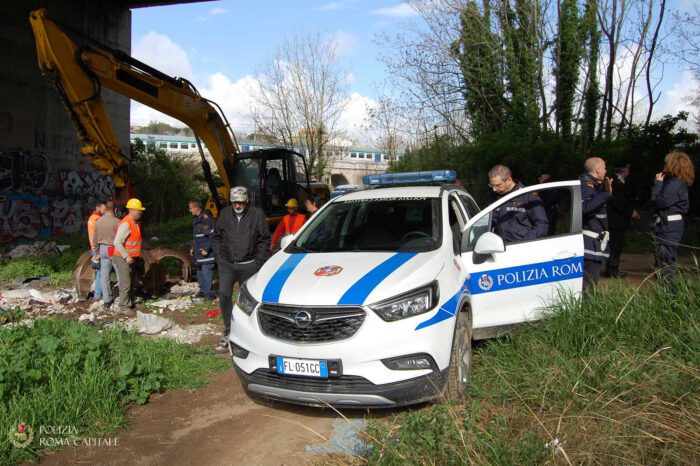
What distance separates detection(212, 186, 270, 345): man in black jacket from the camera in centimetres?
610

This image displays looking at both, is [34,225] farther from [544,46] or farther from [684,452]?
[684,452]

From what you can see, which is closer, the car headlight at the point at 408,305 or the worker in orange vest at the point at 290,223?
the car headlight at the point at 408,305

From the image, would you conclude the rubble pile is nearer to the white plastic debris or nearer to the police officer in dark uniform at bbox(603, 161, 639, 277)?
the white plastic debris

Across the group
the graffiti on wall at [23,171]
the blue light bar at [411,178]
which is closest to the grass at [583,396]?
the blue light bar at [411,178]

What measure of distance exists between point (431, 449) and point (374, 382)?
768 mm

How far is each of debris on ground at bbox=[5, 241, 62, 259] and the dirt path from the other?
11.5 metres

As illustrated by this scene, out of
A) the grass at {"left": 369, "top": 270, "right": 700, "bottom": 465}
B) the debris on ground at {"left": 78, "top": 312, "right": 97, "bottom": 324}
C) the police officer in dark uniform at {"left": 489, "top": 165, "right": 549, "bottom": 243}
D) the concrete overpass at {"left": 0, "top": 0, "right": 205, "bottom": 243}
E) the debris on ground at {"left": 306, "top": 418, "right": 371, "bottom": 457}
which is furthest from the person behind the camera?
the concrete overpass at {"left": 0, "top": 0, "right": 205, "bottom": 243}

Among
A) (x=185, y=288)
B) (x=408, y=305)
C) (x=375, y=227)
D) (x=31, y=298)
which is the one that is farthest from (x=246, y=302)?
(x=31, y=298)

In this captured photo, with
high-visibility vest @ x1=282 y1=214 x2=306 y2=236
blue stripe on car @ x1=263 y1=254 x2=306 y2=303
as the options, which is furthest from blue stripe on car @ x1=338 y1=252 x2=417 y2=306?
high-visibility vest @ x1=282 y1=214 x2=306 y2=236

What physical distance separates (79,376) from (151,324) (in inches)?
101

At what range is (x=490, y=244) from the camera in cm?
466

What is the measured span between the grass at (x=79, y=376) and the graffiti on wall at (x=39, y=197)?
13.6 m

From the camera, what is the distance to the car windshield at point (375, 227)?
5.01m

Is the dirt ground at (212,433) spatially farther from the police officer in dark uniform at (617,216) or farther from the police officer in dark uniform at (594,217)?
the police officer in dark uniform at (617,216)
